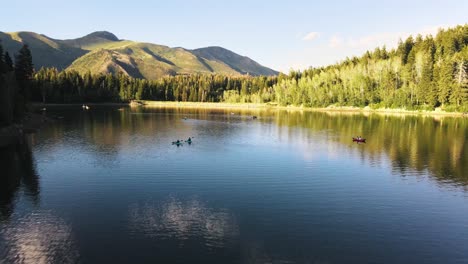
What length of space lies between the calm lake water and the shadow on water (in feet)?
0.50

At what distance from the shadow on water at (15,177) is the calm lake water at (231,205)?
0.15 metres

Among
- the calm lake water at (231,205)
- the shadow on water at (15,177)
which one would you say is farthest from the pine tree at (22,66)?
the shadow on water at (15,177)

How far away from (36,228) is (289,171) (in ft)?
116

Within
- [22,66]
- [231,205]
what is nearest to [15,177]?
[231,205]

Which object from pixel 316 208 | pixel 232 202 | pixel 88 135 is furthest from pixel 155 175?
pixel 88 135

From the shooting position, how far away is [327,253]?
90.6 ft

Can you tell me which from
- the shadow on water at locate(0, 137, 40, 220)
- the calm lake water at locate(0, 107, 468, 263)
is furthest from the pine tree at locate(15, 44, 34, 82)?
the shadow on water at locate(0, 137, 40, 220)

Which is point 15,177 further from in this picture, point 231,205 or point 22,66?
point 22,66

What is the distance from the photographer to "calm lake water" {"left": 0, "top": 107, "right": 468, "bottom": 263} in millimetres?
27844

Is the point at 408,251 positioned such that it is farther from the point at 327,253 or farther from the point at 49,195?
the point at 49,195

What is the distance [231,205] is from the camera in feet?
126

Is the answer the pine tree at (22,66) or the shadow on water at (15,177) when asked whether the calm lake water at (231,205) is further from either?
the pine tree at (22,66)

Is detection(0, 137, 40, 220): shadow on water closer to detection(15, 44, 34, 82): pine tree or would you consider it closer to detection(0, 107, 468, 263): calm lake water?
detection(0, 107, 468, 263): calm lake water

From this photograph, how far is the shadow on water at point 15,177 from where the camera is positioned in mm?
38781
